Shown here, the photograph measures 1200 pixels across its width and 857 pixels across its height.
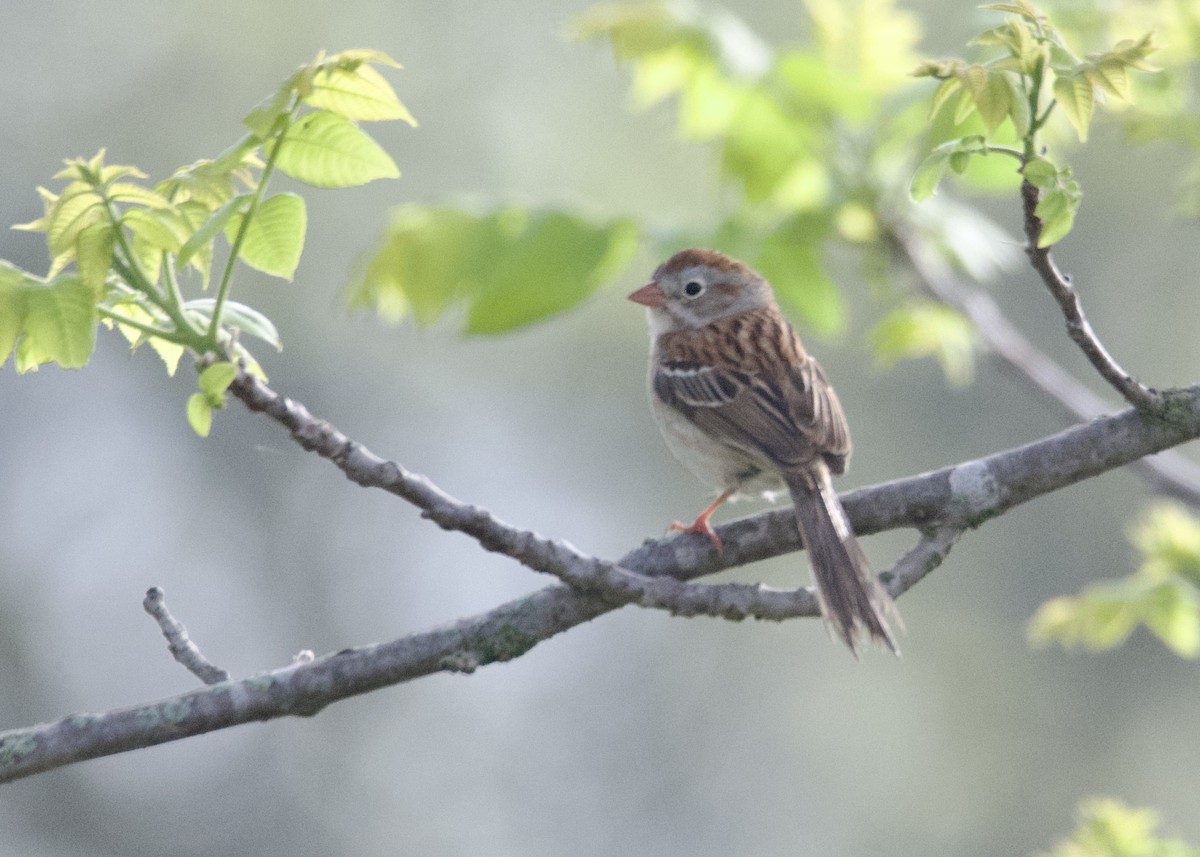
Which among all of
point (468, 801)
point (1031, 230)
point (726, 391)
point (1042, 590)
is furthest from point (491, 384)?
point (1031, 230)

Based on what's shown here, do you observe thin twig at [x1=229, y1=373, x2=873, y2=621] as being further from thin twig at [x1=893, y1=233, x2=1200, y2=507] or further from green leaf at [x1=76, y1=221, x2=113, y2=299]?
thin twig at [x1=893, y1=233, x2=1200, y2=507]

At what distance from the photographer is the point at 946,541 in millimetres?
2779

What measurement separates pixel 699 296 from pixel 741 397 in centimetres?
86

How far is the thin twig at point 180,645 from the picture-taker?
2.68 meters

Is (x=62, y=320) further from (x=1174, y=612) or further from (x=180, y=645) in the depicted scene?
(x=1174, y=612)

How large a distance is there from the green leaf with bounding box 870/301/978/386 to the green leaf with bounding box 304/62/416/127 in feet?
7.50

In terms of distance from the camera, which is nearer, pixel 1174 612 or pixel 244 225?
pixel 244 225

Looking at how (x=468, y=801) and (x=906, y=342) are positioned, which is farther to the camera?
(x=468, y=801)

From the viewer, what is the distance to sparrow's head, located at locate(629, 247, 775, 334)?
4.91 m

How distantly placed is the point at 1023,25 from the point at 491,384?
9969 millimetres

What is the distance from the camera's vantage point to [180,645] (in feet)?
8.96

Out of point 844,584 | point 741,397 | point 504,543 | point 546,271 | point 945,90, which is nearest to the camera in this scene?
point 945,90

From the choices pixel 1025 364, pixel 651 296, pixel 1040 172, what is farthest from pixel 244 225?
pixel 651 296

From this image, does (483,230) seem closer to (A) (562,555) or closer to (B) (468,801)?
(A) (562,555)
